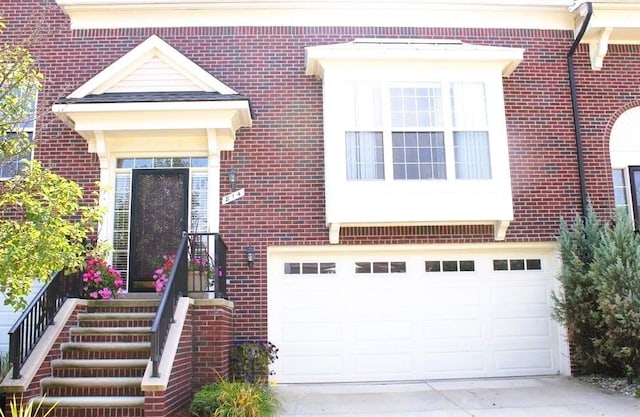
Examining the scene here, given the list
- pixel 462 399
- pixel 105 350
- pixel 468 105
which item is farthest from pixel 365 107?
pixel 105 350

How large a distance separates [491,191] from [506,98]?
1.94m

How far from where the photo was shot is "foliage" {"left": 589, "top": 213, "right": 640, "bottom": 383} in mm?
8344

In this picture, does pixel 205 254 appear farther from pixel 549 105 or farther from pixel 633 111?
pixel 633 111

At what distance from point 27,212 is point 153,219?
13.3ft

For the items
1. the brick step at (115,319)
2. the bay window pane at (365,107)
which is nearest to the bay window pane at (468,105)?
the bay window pane at (365,107)

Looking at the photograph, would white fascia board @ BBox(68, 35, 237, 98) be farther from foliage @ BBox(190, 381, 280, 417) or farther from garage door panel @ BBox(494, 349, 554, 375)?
garage door panel @ BBox(494, 349, 554, 375)

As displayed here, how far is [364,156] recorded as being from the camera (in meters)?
9.76

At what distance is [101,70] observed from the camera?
10.2 metres

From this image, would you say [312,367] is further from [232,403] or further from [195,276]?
[232,403]

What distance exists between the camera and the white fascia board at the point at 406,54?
31.7 ft

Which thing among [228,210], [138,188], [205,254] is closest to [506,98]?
[228,210]

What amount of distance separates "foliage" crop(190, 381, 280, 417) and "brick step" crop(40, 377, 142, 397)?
81 cm

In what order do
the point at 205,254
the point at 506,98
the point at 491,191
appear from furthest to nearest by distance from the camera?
1. the point at 506,98
2. the point at 491,191
3. the point at 205,254

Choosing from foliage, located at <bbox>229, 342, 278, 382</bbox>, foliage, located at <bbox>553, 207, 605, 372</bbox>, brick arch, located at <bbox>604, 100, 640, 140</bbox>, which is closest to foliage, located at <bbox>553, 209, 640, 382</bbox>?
foliage, located at <bbox>553, 207, 605, 372</bbox>
